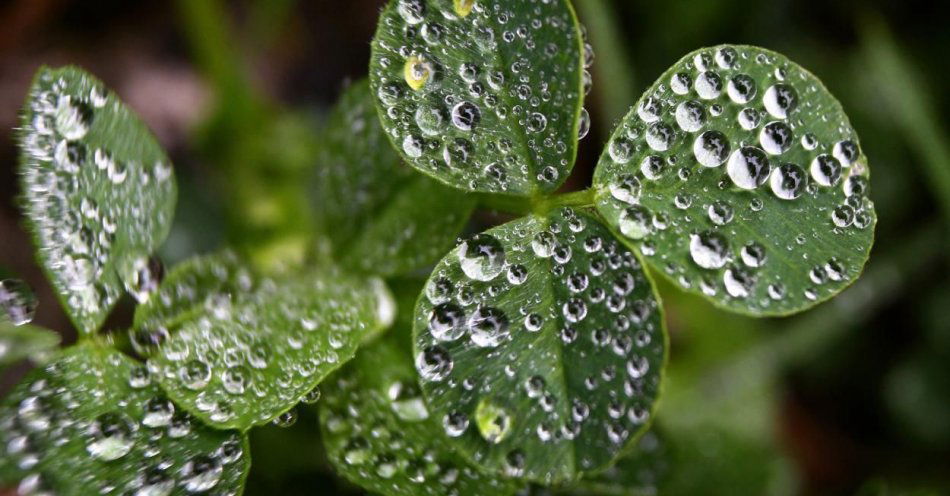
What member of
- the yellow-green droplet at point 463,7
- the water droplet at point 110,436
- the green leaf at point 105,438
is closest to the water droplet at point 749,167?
the yellow-green droplet at point 463,7

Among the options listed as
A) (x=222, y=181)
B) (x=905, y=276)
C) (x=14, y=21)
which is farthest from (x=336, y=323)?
(x=905, y=276)

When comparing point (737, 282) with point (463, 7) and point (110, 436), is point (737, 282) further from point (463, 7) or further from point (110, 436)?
point (110, 436)

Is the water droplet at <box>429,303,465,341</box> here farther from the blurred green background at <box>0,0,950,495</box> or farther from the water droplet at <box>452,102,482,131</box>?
the blurred green background at <box>0,0,950,495</box>

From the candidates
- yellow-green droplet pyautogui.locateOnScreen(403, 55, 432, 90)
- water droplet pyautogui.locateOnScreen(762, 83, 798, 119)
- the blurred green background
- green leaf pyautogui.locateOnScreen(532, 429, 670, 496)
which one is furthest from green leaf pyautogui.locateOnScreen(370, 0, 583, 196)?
the blurred green background

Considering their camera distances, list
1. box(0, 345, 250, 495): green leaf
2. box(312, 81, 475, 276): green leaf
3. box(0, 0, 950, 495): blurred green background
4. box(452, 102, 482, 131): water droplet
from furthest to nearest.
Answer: box(0, 0, 950, 495): blurred green background, box(312, 81, 475, 276): green leaf, box(452, 102, 482, 131): water droplet, box(0, 345, 250, 495): green leaf

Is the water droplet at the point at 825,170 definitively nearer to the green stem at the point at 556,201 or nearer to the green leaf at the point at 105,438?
the green stem at the point at 556,201

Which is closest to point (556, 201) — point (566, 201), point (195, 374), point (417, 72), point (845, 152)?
point (566, 201)
